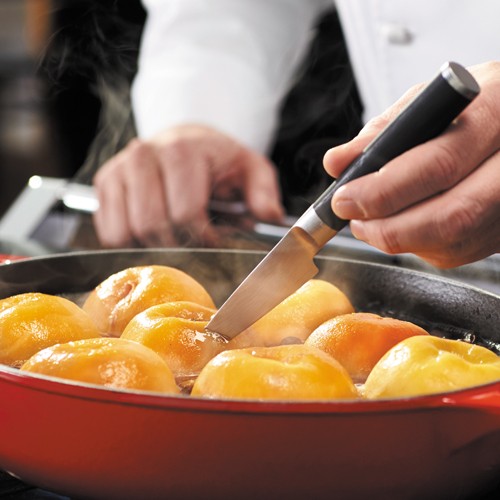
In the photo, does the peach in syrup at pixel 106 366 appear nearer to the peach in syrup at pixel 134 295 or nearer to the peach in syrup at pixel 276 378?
the peach in syrup at pixel 276 378

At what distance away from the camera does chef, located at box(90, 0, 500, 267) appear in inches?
28.8

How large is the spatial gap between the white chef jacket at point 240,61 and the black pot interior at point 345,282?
2.96ft

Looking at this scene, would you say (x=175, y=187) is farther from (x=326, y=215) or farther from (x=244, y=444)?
(x=244, y=444)

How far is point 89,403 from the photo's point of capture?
1.80ft

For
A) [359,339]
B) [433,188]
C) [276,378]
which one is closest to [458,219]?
[433,188]

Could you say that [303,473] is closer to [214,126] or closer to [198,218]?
[198,218]

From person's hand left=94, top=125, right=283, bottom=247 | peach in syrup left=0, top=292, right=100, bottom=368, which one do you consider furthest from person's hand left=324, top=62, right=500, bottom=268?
person's hand left=94, top=125, right=283, bottom=247

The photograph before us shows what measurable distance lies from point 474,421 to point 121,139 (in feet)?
7.80

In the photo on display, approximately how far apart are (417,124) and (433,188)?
0.23 ft

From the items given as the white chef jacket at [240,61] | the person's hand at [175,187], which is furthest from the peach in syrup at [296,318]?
the white chef jacket at [240,61]

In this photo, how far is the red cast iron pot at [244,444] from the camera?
0.53 m

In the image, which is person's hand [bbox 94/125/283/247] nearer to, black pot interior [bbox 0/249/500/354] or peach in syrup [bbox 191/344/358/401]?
black pot interior [bbox 0/249/500/354]

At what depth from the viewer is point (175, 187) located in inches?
66.9

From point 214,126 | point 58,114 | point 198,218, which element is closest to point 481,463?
point 198,218
